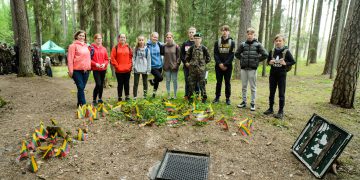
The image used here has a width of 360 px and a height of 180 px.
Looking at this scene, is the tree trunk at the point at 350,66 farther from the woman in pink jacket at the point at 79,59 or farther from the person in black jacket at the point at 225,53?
the woman in pink jacket at the point at 79,59

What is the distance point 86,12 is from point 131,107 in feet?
30.6

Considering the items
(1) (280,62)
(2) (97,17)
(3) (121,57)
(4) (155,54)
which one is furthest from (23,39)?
(1) (280,62)

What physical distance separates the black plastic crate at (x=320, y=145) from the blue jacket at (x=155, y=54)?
13.8 ft

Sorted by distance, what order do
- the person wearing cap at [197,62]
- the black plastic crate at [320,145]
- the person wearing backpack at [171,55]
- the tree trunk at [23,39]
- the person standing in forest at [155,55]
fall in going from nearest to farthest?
the black plastic crate at [320,145] → the person wearing cap at [197,62] → the person standing in forest at [155,55] → the person wearing backpack at [171,55] → the tree trunk at [23,39]

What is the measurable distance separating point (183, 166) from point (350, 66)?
6.21m

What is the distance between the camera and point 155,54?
22.6 ft

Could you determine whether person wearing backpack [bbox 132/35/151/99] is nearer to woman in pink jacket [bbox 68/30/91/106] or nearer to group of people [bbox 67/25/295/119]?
group of people [bbox 67/25/295/119]

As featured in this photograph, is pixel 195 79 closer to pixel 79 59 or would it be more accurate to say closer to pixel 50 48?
pixel 79 59

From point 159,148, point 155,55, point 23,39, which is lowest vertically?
point 159,148

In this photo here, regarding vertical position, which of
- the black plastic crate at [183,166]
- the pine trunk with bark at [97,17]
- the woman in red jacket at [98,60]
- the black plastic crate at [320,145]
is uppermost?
the pine trunk with bark at [97,17]

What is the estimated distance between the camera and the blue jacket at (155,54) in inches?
270

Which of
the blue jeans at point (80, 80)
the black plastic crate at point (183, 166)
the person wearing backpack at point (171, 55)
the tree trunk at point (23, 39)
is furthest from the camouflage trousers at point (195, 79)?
the tree trunk at point (23, 39)

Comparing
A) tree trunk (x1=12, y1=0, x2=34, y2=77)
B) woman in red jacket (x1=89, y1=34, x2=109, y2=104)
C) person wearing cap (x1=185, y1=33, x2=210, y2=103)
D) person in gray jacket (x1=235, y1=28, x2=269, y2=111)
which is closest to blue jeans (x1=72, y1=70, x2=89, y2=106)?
woman in red jacket (x1=89, y1=34, x2=109, y2=104)

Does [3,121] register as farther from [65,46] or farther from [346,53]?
[65,46]
